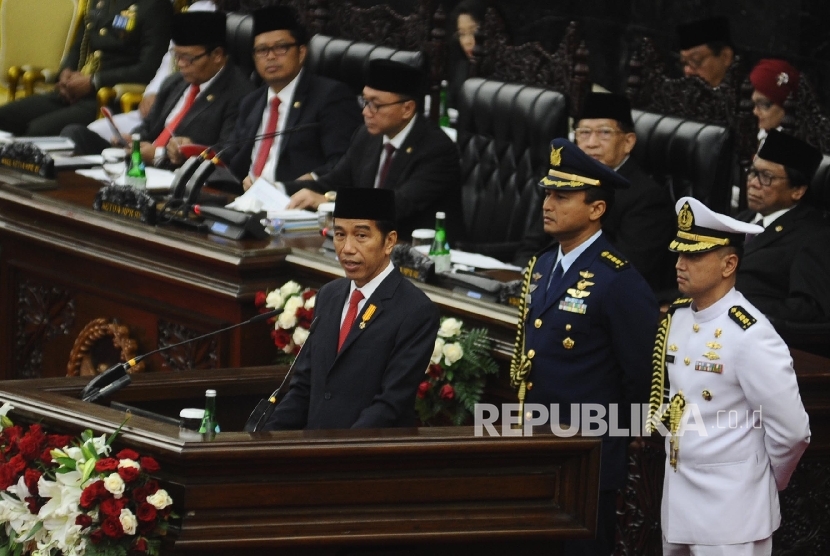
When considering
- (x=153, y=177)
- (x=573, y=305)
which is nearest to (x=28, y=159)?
(x=153, y=177)

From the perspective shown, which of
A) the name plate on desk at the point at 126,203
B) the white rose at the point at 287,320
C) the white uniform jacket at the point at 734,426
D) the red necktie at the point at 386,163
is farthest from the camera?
the red necktie at the point at 386,163

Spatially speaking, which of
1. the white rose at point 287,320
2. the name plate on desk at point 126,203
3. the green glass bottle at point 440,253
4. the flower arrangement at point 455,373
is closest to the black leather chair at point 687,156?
the green glass bottle at point 440,253

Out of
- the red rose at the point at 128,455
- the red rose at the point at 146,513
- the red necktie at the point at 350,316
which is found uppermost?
the red necktie at the point at 350,316

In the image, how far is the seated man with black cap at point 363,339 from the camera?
11.6ft

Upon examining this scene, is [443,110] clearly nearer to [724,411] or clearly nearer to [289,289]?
[289,289]

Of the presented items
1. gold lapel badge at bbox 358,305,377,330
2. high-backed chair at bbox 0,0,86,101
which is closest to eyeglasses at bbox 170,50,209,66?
high-backed chair at bbox 0,0,86,101

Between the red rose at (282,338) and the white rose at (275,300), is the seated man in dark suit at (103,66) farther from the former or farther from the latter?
the red rose at (282,338)

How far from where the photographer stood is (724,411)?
3.45 meters

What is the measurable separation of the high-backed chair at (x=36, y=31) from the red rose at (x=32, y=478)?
6160 millimetres

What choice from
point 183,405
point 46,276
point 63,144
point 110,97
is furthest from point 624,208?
point 110,97

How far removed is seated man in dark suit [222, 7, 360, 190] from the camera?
6184 mm

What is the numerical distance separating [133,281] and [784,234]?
7.38 ft

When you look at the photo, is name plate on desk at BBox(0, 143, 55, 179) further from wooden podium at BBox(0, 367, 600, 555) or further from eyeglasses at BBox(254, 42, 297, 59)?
wooden podium at BBox(0, 367, 600, 555)

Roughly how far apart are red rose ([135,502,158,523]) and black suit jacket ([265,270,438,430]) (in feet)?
2.24
